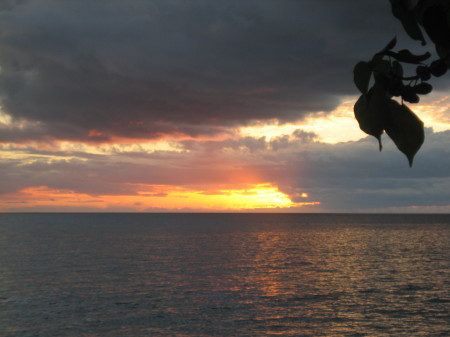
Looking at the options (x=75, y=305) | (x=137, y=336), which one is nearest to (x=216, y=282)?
(x=75, y=305)

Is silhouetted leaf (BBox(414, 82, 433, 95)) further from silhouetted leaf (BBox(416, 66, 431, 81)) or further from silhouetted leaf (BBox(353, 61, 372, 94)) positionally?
silhouetted leaf (BBox(353, 61, 372, 94))

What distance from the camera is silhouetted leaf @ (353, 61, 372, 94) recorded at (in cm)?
105

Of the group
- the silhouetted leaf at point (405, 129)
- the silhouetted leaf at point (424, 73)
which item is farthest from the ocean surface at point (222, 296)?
the silhouetted leaf at point (424, 73)

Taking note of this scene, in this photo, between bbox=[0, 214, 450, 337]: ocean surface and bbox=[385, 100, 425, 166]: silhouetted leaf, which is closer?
bbox=[385, 100, 425, 166]: silhouetted leaf

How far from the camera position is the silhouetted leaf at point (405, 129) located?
1.05 metres

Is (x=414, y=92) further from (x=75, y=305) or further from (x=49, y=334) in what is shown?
(x=75, y=305)

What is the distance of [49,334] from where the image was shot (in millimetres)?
37719

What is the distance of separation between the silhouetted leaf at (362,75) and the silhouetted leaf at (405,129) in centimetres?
8

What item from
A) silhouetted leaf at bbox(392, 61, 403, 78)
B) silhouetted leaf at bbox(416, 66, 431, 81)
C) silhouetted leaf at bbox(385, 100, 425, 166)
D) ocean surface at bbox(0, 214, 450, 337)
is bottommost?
ocean surface at bbox(0, 214, 450, 337)

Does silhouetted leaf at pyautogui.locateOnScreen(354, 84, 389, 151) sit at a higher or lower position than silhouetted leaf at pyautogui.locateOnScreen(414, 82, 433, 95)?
lower

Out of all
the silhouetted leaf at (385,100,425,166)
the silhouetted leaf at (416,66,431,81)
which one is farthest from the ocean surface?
the silhouetted leaf at (416,66,431,81)

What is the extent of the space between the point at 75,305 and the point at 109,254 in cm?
5232

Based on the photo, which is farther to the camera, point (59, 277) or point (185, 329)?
point (59, 277)

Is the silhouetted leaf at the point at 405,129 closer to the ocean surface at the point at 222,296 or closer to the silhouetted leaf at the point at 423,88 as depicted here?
the silhouetted leaf at the point at 423,88
